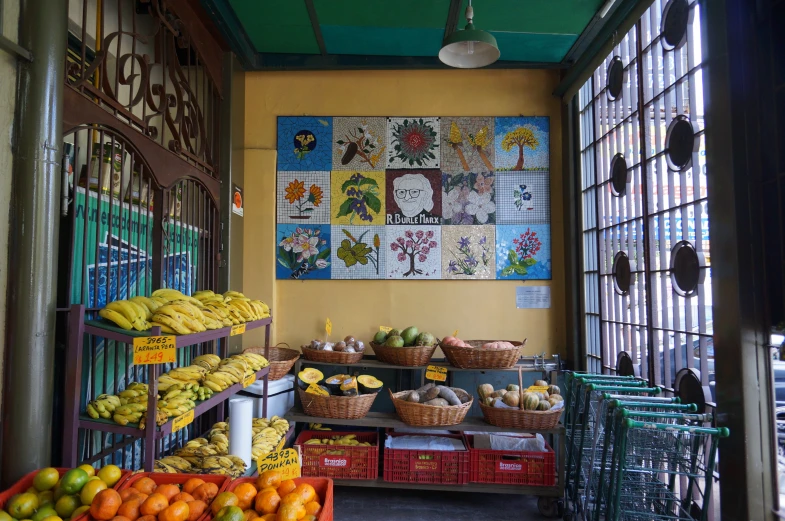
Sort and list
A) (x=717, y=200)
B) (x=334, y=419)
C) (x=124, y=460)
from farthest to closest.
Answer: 1. (x=334, y=419)
2. (x=124, y=460)
3. (x=717, y=200)

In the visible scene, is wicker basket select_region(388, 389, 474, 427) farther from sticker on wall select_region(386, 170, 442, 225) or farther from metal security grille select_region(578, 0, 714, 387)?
sticker on wall select_region(386, 170, 442, 225)

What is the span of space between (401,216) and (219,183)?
5.59ft

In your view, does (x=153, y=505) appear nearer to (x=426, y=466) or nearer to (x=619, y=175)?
(x=426, y=466)

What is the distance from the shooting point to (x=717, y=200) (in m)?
2.60

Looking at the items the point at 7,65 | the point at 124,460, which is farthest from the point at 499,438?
the point at 7,65

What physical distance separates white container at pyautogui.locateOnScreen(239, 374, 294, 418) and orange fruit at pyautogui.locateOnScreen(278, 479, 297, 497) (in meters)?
2.05

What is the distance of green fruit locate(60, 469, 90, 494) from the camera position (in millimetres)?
1938

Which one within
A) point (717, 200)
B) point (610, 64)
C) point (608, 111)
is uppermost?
point (610, 64)

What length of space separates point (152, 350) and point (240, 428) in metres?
1.07

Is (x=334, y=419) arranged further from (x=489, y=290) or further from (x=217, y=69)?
(x=217, y=69)

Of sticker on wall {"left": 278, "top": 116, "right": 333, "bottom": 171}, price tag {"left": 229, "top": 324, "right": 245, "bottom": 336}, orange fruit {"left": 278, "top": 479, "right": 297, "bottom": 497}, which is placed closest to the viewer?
orange fruit {"left": 278, "top": 479, "right": 297, "bottom": 497}

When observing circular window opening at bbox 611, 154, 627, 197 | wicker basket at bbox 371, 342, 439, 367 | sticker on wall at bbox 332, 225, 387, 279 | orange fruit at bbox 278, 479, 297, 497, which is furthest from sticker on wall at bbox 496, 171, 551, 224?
orange fruit at bbox 278, 479, 297, 497

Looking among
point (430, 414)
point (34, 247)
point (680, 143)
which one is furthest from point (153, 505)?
point (680, 143)

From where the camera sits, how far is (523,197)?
193 inches
